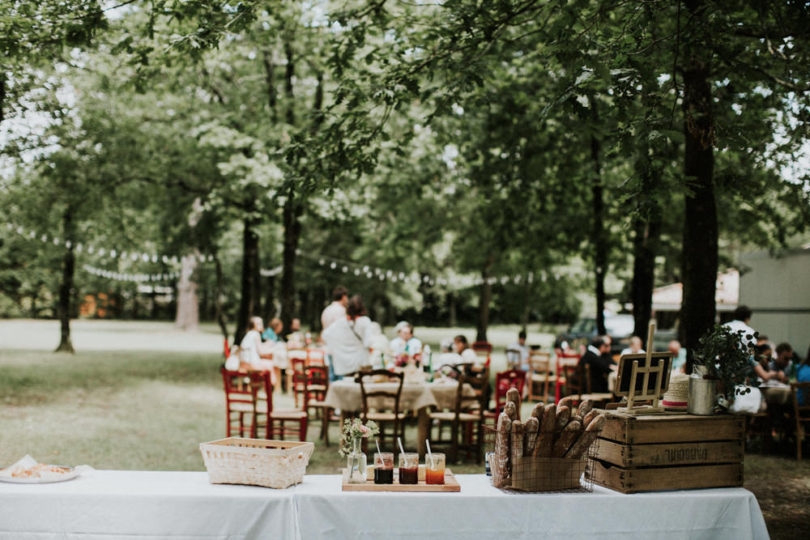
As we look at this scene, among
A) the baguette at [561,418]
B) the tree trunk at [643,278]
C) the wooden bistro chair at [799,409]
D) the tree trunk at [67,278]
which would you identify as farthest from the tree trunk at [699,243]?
the tree trunk at [67,278]

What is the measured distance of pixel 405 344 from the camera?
39.7 ft

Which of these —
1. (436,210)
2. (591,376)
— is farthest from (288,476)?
(436,210)

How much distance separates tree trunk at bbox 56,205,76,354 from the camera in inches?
855

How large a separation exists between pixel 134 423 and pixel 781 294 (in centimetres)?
1362

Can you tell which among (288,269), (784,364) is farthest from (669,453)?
(288,269)

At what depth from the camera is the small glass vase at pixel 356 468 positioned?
396cm

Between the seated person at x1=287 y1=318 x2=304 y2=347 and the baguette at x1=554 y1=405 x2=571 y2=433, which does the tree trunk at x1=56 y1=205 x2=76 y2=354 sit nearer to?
the seated person at x1=287 y1=318 x2=304 y2=347

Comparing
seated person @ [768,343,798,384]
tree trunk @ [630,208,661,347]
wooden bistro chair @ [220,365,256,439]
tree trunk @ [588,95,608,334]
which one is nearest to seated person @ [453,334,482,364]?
wooden bistro chair @ [220,365,256,439]

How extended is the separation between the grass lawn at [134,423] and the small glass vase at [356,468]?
439 centimetres

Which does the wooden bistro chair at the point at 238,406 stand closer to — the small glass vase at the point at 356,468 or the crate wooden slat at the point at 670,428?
the small glass vase at the point at 356,468

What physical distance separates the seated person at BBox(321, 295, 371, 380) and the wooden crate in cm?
701

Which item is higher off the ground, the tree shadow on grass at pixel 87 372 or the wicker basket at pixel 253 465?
the wicker basket at pixel 253 465

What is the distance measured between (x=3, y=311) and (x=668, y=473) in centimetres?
6238

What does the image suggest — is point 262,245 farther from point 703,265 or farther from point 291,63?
point 703,265
